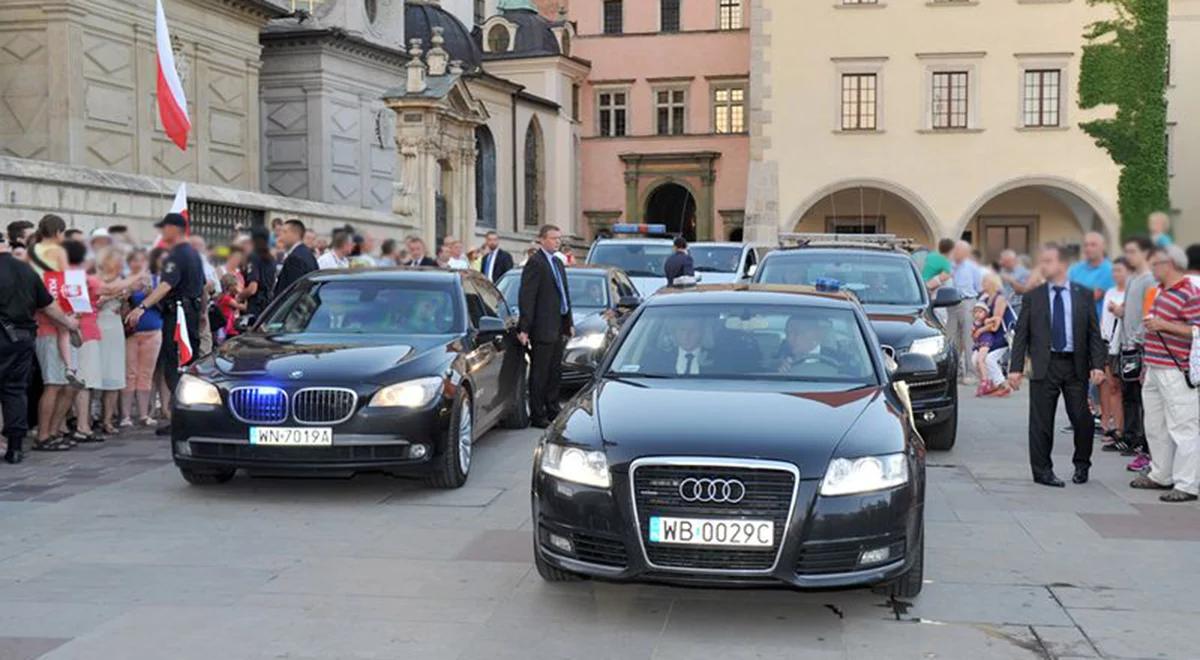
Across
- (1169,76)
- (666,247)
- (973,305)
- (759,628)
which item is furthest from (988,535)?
(1169,76)

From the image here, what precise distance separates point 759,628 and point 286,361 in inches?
173

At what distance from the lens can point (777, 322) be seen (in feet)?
23.8

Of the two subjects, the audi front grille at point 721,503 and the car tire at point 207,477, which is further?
the car tire at point 207,477

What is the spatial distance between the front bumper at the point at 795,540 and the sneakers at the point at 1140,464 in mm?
5493

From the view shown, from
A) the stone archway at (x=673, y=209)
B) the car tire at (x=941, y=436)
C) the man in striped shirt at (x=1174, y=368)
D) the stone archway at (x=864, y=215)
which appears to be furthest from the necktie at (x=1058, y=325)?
the stone archway at (x=673, y=209)

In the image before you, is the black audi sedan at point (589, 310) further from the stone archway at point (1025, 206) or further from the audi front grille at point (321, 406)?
the stone archway at point (1025, 206)

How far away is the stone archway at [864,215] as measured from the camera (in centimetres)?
3991

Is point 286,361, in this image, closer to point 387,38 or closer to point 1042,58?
point 387,38

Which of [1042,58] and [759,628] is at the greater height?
[1042,58]

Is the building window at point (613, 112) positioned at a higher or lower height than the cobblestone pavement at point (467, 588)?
higher

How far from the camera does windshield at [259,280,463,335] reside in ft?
32.5

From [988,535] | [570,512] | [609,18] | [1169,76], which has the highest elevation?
[609,18]

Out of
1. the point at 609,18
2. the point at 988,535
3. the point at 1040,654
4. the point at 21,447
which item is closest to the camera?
the point at 1040,654

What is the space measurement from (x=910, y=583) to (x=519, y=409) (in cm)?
651
